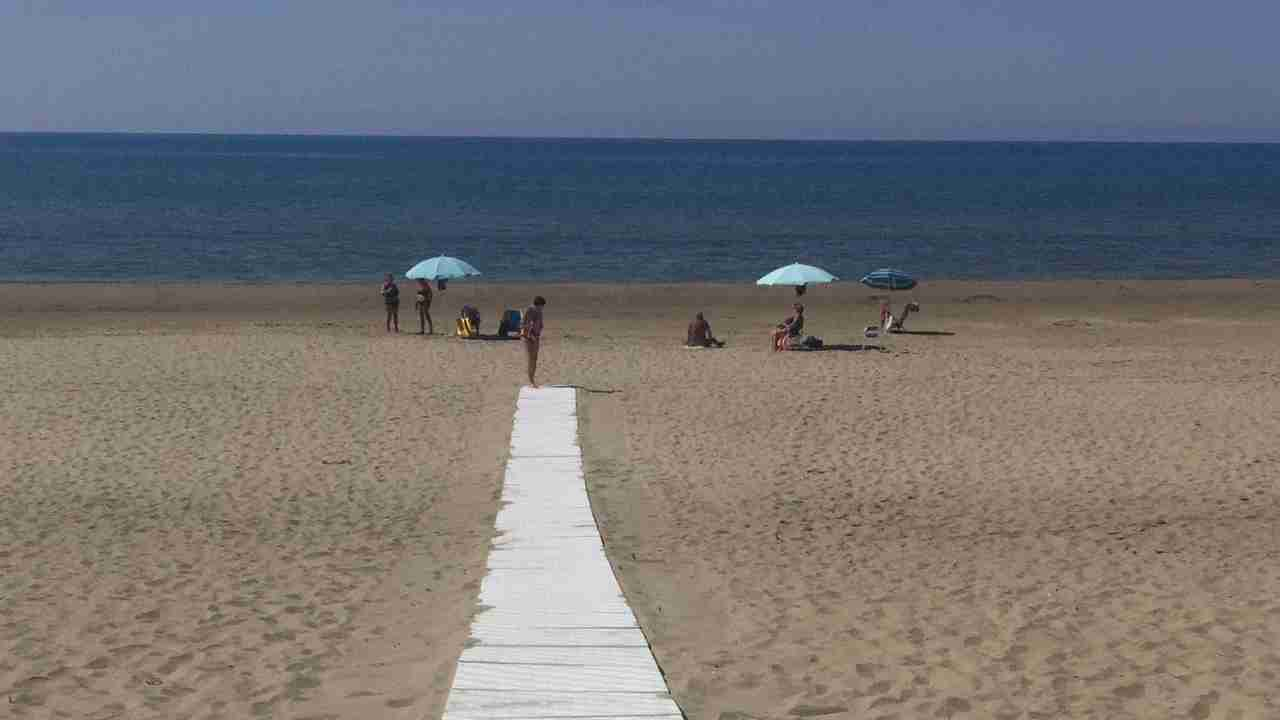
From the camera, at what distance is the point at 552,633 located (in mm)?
8750

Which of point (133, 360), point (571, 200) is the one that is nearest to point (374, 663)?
point (133, 360)

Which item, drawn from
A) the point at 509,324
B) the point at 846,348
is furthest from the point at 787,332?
the point at 509,324

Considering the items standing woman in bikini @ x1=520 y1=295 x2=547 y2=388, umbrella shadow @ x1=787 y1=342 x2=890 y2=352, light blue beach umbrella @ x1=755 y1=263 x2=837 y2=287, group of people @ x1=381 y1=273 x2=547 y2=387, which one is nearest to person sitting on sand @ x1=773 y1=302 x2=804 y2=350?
umbrella shadow @ x1=787 y1=342 x2=890 y2=352

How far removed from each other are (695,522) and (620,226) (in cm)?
5374

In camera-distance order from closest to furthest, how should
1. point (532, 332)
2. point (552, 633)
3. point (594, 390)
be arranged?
point (552, 633) → point (532, 332) → point (594, 390)

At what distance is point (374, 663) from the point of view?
8414mm

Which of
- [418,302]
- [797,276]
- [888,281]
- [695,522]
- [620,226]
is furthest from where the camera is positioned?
[620,226]

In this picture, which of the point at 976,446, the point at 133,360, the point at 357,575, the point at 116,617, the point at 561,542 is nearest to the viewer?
the point at 116,617

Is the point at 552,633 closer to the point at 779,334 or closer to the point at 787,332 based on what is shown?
the point at 779,334

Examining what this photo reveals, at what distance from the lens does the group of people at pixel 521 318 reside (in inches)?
761

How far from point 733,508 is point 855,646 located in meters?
4.04

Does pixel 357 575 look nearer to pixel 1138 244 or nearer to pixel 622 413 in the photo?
pixel 622 413

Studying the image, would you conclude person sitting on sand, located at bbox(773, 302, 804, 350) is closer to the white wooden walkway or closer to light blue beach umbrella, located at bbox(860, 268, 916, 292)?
light blue beach umbrella, located at bbox(860, 268, 916, 292)

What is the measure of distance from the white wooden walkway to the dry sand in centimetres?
21
